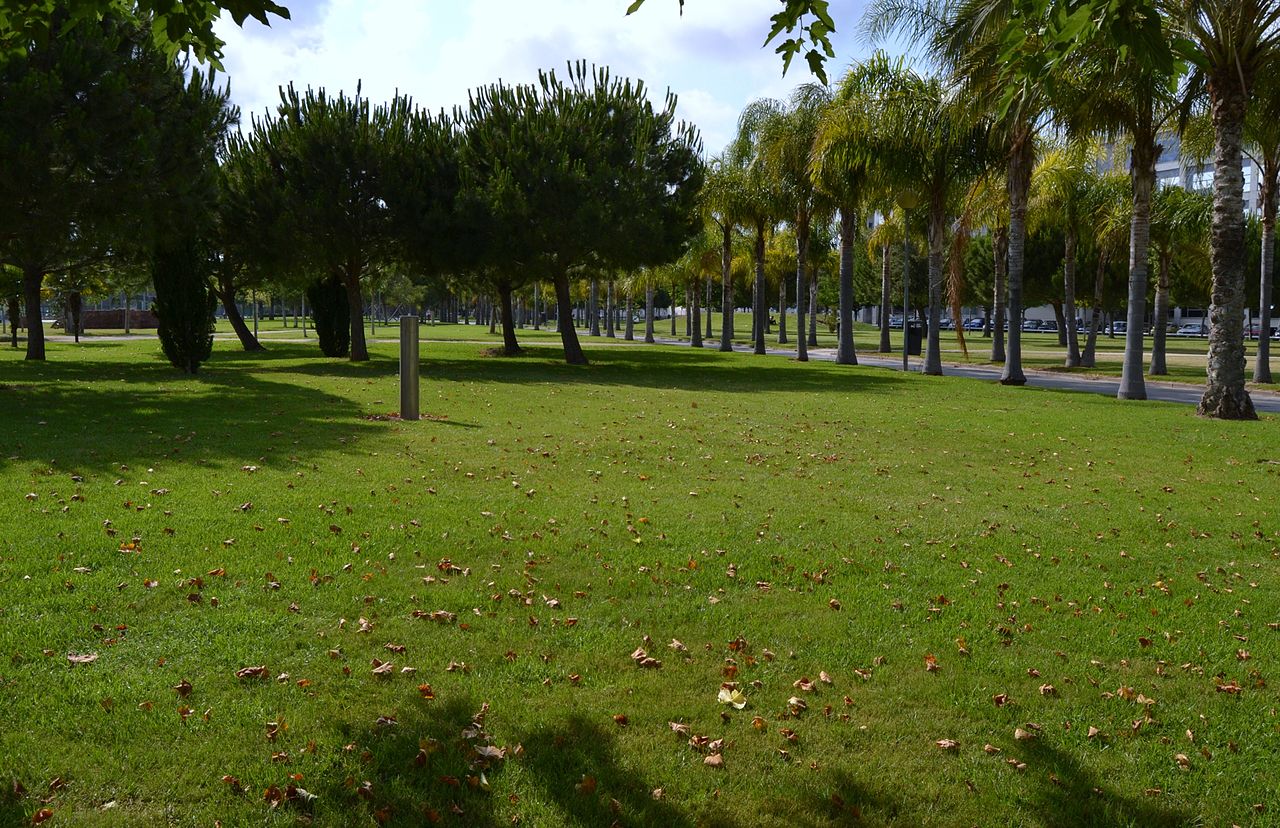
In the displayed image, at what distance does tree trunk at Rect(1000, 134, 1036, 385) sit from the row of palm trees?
0.05m

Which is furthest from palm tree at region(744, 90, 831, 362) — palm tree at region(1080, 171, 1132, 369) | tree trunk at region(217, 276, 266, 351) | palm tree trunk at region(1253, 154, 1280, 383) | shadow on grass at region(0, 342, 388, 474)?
tree trunk at region(217, 276, 266, 351)

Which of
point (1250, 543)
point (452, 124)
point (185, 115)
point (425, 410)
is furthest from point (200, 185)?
point (1250, 543)

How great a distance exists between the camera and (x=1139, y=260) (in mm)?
19531

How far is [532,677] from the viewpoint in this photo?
479 cm

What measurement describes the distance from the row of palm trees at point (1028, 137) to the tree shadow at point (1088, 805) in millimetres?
3243

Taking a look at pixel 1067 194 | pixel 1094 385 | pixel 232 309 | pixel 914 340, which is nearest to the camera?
pixel 1094 385

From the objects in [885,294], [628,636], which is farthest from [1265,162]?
[628,636]

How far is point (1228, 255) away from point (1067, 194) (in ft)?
47.9

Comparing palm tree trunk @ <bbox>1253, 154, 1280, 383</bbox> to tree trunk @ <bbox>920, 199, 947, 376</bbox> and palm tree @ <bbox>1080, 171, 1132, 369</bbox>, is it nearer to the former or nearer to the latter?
palm tree @ <bbox>1080, 171, 1132, 369</bbox>

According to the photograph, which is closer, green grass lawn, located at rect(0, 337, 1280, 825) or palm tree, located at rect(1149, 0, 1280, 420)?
green grass lawn, located at rect(0, 337, 1280, 825)

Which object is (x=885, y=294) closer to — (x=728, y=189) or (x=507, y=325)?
(x=728, y=189)

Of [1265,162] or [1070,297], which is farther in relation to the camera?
[1070,297]

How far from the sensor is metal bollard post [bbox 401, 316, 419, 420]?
1481 cm

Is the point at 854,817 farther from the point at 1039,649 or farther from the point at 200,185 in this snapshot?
the point at 200,185
